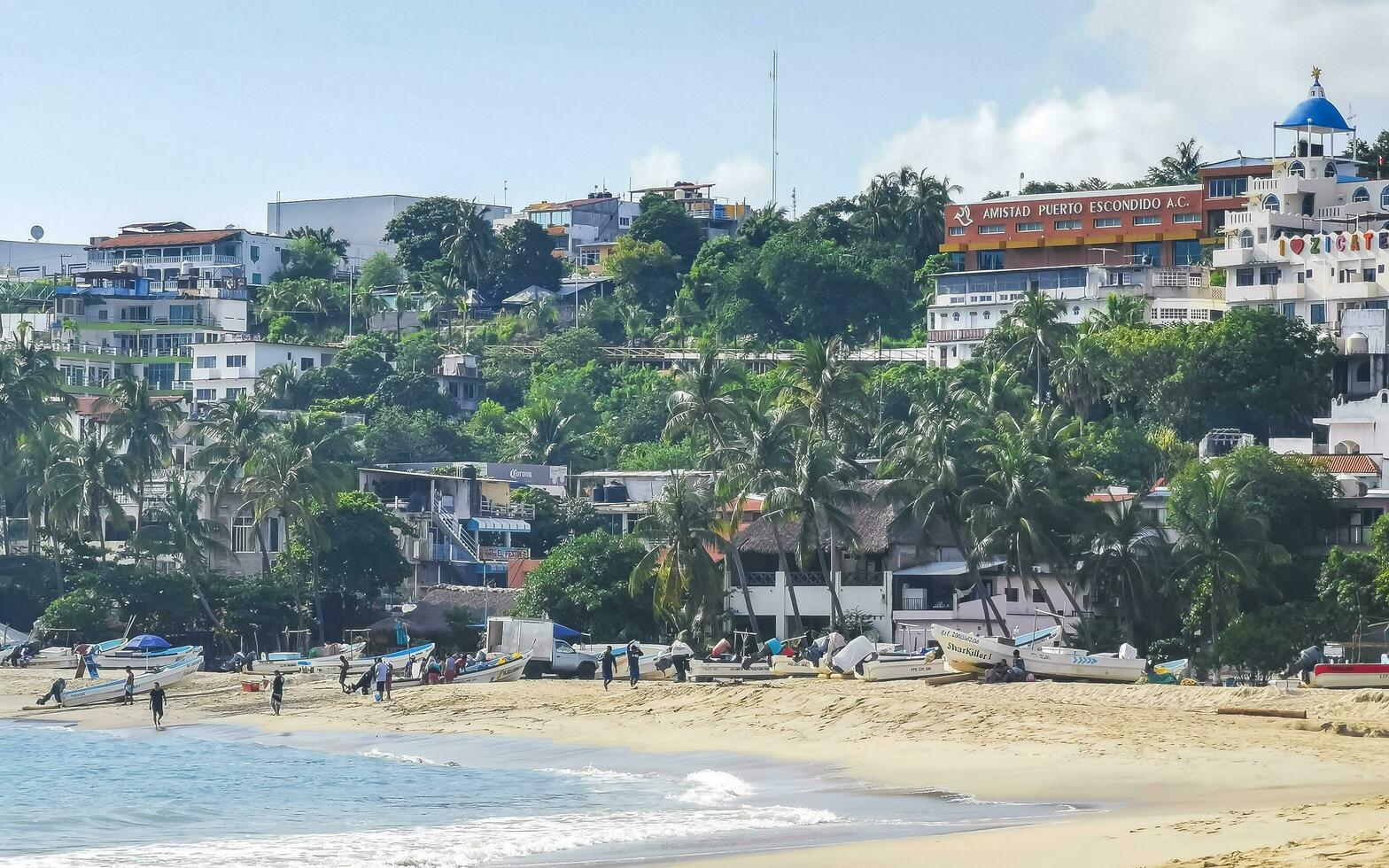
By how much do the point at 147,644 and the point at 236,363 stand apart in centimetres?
5151

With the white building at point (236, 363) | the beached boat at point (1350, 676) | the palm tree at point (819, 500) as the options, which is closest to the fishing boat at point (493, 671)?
the palm tree at point (819, 500)

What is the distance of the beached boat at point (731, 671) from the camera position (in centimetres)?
4984

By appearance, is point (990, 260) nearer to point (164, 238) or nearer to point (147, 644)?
point (147, 644)

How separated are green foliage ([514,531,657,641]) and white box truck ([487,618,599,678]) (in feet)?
16.9

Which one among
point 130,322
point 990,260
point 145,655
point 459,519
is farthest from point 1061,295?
point 130,322

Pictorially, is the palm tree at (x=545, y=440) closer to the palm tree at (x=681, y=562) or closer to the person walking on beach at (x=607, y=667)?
the palm tree at (x=681, y=562)

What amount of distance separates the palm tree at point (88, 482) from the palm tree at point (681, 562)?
83.5 ft

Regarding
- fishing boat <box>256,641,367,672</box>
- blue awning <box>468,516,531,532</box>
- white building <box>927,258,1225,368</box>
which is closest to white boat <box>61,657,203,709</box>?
fishing boat <box>256,641,367,672</box>

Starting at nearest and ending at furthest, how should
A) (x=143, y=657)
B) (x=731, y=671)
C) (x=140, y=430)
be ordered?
(x=731, y=671), (x=143, y=657), (x=140, y=430)

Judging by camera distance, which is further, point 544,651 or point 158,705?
point 544,651

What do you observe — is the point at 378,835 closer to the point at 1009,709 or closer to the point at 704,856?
the point at 704,856

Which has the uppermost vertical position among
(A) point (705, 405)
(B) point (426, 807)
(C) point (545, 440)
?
(A) point (705, 405)

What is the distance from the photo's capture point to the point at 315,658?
213 ft

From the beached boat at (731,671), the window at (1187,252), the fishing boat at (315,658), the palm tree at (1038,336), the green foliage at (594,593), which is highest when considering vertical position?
the window at (1187,252)
